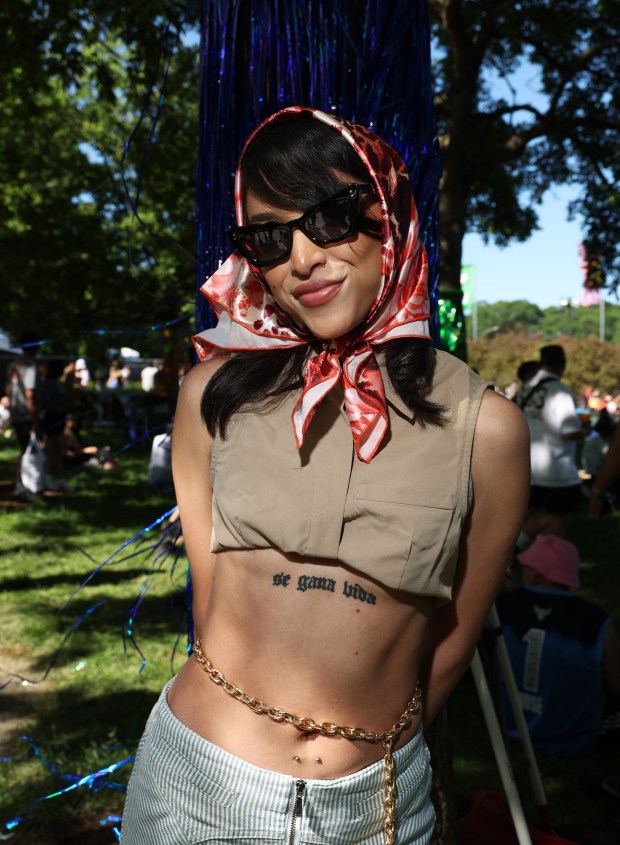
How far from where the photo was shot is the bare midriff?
4.87 feet

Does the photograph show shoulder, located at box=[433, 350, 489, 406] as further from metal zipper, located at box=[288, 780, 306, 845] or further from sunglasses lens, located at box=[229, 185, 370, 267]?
metal zipper, located at box=[288, 780, 306, 845]

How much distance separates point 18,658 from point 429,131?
3926mm

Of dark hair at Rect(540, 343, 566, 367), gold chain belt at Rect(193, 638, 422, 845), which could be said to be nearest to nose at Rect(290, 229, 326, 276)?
gold chain belt at Rect(193, 638, 422, 845)

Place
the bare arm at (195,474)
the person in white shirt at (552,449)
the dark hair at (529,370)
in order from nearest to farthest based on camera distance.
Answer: the bare arm at (195,474) < the person in white shirt at (552,449) < the dark hair at (529,370)

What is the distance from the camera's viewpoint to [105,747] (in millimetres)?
3641

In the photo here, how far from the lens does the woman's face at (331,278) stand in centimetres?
153

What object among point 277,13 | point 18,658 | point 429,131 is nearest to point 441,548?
point 429,131

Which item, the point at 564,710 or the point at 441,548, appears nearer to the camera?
the point at 441,548

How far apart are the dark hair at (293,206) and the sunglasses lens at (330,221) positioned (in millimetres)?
33

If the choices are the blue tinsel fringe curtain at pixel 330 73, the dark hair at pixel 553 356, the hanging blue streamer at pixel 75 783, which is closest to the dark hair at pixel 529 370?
the dark hair at pixel 553 356

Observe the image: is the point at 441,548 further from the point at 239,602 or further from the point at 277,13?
the point at 277,13

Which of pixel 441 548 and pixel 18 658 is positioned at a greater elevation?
pixel 441 548

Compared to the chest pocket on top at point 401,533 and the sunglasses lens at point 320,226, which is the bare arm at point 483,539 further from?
the sunglasses lens at point 320,226

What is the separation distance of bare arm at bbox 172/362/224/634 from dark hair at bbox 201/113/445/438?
4 cm
